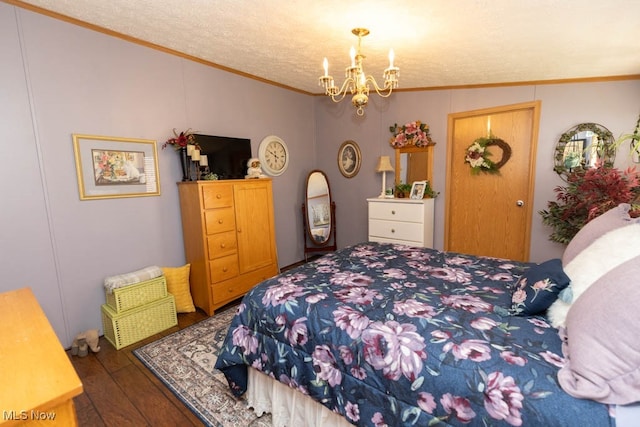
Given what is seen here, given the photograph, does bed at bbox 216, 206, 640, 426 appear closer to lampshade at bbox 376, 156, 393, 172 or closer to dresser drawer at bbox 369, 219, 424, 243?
dresser drawer at bbox 369, 219, 424, 243

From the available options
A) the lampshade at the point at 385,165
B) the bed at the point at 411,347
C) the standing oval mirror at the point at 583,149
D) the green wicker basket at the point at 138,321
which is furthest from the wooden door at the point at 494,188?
the green wicker basket at the point at 138,321

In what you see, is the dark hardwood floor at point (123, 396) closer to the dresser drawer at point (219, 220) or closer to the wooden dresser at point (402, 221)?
the dresser drawer at point (219, 220)

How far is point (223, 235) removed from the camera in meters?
2.94

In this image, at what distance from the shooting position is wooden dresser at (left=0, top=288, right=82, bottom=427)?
2.33 feet

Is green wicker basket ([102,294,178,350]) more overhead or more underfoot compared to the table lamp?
more underfoot

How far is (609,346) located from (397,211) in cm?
279

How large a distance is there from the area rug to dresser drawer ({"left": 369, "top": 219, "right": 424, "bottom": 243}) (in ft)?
6.80

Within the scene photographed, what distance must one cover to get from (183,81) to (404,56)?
218 cm

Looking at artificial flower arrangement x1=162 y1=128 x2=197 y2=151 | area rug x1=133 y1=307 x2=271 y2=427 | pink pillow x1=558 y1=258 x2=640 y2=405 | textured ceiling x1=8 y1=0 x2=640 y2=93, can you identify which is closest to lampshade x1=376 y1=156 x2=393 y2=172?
textured ceiling x1=8 y1=0 x2=640 y2=93

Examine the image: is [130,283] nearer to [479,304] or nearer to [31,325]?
[31,325]

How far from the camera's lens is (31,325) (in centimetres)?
106

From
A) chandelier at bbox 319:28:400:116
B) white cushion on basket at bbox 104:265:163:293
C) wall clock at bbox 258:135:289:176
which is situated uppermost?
chandelier at bbox 319:28:400:116

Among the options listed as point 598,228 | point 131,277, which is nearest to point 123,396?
point 131,277

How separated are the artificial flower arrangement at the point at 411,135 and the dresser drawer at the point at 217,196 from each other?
2.25 metres
